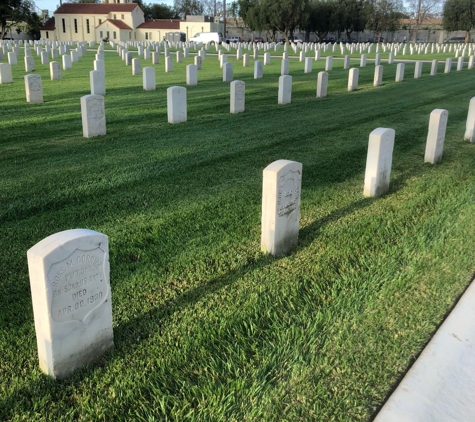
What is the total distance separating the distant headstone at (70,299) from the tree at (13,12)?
5788 cm

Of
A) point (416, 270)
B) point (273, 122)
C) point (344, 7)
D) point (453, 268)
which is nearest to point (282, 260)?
point (416, 270)

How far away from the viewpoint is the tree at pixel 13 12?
171 ft

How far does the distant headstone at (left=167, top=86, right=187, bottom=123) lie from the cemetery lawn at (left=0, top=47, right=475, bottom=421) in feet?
3.14

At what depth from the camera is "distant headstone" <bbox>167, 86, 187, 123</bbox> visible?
1067 centimetres

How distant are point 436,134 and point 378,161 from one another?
2112 millimetres

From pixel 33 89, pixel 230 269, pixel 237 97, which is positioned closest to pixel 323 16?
pixel 237 97

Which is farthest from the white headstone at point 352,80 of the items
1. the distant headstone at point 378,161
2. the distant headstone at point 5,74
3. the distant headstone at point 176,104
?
the distant headstone at point 5,74

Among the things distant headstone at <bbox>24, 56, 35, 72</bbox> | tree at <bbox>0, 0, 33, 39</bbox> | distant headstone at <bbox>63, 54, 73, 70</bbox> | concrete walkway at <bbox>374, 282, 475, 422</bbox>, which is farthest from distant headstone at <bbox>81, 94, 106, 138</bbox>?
tree at <bbox>0, 0, 33, 39</bbox>

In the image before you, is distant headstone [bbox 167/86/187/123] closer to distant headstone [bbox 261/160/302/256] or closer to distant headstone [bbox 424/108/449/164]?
distant headstone [bbox 424/108/449/164]

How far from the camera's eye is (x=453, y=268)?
4344mm

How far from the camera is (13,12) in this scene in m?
56.3

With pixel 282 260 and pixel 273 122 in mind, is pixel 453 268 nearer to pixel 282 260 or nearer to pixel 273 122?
pixel 282 260

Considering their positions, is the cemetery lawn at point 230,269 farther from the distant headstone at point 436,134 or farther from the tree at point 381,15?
the tree at point 381,15

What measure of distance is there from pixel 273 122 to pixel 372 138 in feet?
17.7
